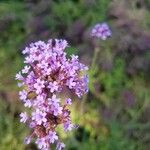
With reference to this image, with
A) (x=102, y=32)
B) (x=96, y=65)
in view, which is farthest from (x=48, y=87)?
(x=96, y=65)

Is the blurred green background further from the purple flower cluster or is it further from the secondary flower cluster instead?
the secondary flower cluster

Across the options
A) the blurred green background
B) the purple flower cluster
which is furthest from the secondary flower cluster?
the blurred green background

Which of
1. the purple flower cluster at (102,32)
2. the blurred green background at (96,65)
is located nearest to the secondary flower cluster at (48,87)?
the purple flower cluster at (102,32)

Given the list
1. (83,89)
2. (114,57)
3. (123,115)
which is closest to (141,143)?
(123,115)

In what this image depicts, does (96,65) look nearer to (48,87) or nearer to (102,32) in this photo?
(102,32)

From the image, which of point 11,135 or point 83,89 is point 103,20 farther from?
point 83,89
